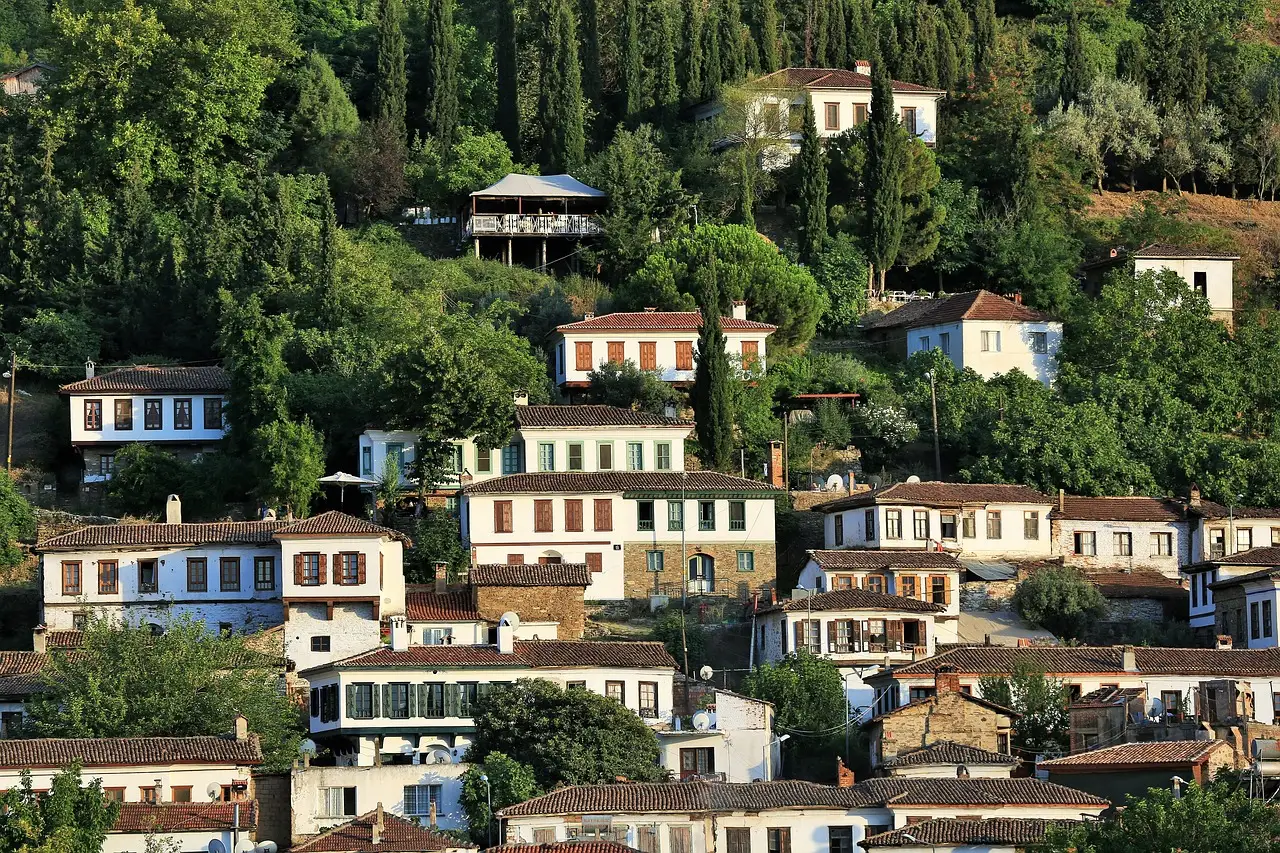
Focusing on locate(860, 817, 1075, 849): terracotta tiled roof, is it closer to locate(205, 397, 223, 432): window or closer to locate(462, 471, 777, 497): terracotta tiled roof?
locate(462, 471, 777, 497): terracotta tiled roof

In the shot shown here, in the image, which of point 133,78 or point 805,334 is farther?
point 133,78

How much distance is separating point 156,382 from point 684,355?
16789 mm

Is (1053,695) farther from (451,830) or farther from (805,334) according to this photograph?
(805,334)

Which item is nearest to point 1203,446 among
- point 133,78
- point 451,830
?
point 451,830

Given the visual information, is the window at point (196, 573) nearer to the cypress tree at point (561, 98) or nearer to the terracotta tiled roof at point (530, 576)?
the terracotta tiled roof at point (530, 576)

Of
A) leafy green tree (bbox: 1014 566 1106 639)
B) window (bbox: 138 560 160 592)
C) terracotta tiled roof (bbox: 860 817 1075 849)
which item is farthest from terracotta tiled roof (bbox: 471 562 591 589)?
terracotta tiled roof (bbox: 860 817 1075 849)

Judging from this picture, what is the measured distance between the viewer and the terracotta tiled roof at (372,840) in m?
50.5

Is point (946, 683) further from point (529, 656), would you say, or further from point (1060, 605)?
point (1060, 605)

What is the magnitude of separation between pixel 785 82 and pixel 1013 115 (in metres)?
9.22

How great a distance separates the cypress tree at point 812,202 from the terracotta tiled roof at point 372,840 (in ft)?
134

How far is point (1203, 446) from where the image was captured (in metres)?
76.2

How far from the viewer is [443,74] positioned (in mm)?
99750

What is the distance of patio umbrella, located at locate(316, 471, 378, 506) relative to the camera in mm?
70000

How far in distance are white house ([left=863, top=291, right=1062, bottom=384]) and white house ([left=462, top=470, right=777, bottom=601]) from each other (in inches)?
613
